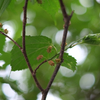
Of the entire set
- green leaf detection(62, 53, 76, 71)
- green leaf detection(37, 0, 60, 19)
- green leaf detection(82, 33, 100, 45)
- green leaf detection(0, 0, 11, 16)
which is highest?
green leaf detection(37, 0, 60, 19)

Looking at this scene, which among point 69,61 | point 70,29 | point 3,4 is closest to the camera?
point 3,4

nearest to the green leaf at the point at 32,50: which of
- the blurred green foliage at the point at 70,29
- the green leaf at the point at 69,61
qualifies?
the green leaf at the point at 69,61

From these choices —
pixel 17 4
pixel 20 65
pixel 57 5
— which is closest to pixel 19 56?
pixel 20 65

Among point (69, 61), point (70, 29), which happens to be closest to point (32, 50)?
point (69, 61)

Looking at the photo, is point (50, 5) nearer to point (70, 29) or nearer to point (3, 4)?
point (3, 4)

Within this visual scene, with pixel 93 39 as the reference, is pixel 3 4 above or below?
above

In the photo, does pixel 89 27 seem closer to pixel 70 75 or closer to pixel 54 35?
pixel 54 35

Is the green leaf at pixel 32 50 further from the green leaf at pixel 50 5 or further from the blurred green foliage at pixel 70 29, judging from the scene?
the blurred green foliage at pixel 70 29

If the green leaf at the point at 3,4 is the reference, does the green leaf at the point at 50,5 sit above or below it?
above

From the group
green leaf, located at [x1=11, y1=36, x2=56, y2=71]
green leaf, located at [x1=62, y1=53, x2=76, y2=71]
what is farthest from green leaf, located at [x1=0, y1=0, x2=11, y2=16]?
green leaf, located at [x1=62, y1=53, x2=76, y2=71]

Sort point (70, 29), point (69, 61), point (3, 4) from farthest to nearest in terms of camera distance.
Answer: point (70, 29) → point (69, 61) → point (3, 4)

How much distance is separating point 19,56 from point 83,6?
4.39 ft

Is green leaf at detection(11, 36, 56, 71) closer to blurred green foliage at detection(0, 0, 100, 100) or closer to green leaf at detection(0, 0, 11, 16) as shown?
green leaf at detection(0, 0, 11, 16)

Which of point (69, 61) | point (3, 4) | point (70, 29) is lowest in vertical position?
point (69, 61)
